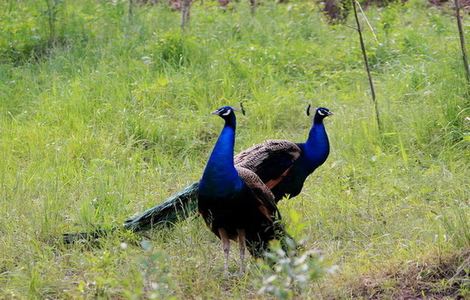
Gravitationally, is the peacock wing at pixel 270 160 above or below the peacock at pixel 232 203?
below

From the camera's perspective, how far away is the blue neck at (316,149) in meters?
6.57

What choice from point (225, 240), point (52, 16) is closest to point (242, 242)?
point (225, 240)

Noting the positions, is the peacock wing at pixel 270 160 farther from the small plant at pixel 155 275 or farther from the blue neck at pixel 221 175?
the small plant at pixel 155 275

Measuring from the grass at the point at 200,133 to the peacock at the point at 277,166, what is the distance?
0.41ft

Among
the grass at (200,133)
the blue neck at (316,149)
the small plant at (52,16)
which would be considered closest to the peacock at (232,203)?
the grass at (200,133)

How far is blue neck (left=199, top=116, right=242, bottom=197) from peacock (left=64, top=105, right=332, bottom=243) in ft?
2.01

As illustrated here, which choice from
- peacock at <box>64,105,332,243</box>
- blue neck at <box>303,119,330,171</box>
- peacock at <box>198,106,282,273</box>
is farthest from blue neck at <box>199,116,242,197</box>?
blue neck at <box>303,119,330,171</box>

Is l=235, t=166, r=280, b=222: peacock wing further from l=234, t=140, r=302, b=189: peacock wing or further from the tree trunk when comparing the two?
the tree trunk

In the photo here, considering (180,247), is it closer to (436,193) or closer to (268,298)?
(268,298)

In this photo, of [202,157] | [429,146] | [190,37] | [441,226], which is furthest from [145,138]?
[441,226]

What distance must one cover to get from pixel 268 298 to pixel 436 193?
2205mm

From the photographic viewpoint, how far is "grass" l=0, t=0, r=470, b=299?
5164 millimetres

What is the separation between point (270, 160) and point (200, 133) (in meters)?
1.76

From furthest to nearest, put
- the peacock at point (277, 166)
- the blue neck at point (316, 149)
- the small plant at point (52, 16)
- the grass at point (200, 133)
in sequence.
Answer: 1. the small plant at point (52, 16)
2. the blue neck at point (316, 149)
3. the peacock at point (277, 166)
4. the grass at point (200, 133)
